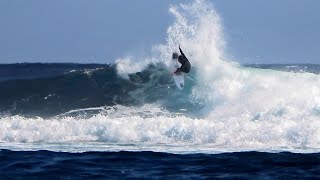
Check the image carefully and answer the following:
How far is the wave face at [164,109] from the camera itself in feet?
58.4

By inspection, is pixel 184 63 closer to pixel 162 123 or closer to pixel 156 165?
pixel 162 123

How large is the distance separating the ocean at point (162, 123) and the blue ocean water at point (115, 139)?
0.09ft

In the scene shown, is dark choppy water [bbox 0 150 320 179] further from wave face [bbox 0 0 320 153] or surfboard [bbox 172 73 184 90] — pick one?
surfboard [bbox 172 73 184 90]

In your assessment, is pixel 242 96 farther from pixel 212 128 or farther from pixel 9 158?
pixel 9 158

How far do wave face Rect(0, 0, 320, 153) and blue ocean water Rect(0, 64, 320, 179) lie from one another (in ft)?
0.12

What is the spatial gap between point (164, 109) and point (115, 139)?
452 centimetres

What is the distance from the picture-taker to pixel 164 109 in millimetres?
22781

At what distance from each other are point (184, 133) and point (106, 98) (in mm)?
6241

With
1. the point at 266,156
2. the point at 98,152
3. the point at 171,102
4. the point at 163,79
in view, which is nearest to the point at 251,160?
the point at 266,156

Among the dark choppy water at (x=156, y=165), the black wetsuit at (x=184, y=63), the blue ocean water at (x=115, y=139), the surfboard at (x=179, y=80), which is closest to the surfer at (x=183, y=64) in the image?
the black wetsuit at (x=184, y=63)

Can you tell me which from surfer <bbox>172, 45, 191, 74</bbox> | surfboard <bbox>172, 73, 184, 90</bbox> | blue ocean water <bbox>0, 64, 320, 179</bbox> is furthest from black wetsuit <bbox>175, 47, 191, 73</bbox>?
blue ocean water <bbox>0, 64, 320, 179</bbox>

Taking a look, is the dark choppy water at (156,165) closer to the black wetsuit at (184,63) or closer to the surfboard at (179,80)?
the black wetsuit at (184,63)

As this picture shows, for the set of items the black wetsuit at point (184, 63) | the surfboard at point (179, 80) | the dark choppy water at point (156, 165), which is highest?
the black wetsuit at point (184, 63)

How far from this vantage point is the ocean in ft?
45.2
